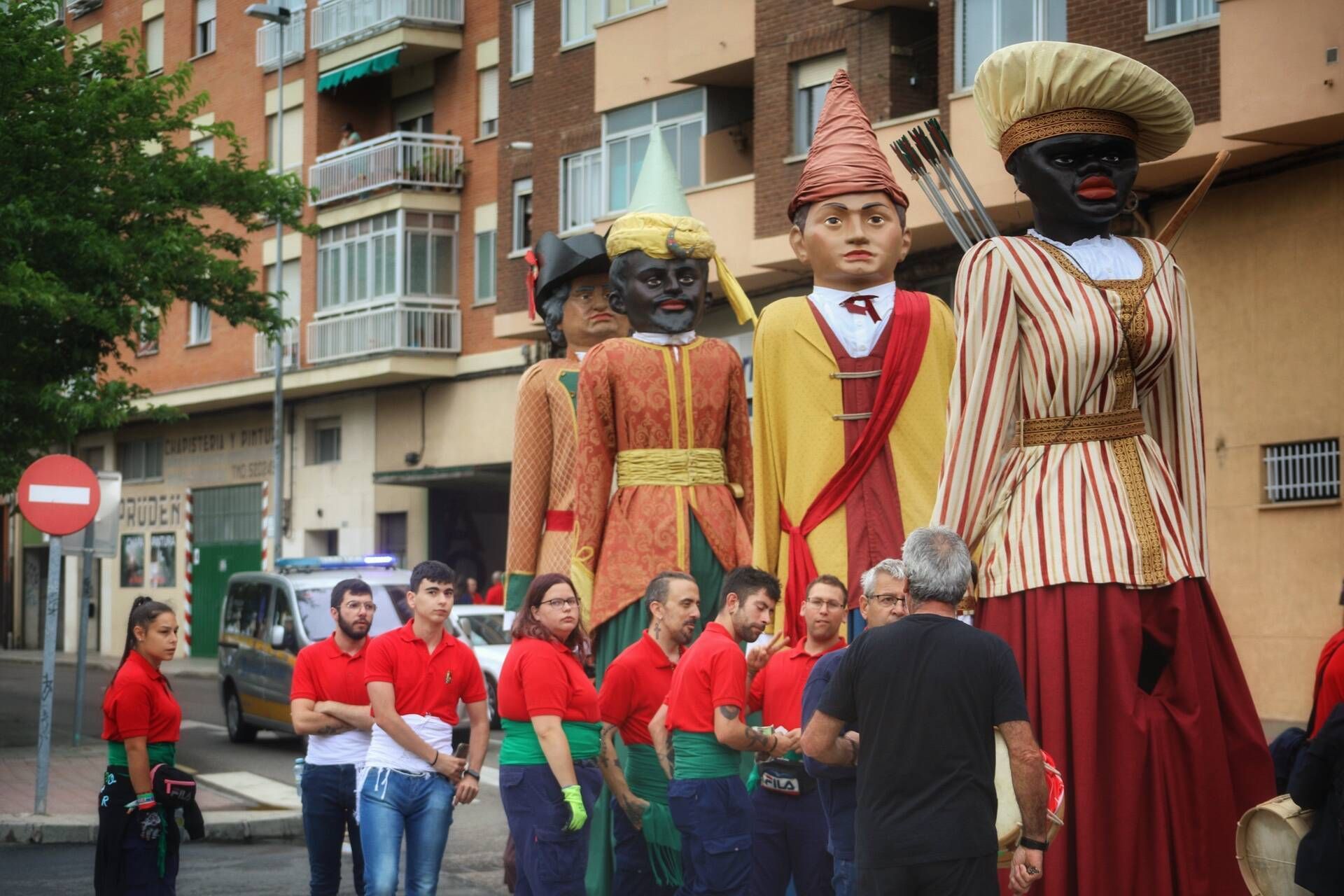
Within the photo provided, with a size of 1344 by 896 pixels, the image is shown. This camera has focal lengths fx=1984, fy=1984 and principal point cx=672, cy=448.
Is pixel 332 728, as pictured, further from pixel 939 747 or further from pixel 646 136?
pixel 646 136

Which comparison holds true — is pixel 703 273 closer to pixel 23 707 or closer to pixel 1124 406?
pixel 1124 406

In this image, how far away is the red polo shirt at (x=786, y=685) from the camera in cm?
726

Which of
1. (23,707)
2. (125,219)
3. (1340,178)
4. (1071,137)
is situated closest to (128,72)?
(125,219)

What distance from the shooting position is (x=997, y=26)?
69.1ft

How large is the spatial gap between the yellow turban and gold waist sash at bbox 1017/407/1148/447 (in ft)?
8.75

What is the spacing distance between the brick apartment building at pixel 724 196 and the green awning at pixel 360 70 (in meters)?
0.14

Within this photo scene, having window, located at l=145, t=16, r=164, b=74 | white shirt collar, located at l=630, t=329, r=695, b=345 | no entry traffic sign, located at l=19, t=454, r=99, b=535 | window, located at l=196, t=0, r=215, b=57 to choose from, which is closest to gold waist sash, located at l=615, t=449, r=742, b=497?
white shirt collar, located at l=630, t=329, r=695, b=345

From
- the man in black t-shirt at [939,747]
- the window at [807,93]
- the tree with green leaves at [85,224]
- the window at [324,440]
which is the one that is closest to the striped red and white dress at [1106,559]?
the man in black t-shirt at [939,747]

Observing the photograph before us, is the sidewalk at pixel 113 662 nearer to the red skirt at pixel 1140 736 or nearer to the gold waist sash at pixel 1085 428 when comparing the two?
the gold waist sash at pixel 1085 428

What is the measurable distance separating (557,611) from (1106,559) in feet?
9.56

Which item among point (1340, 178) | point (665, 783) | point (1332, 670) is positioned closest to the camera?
point (1332, 670)

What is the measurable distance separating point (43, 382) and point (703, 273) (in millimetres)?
14373

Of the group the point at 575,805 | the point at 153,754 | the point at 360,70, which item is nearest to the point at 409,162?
the point at 360,70

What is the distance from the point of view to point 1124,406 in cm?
574
